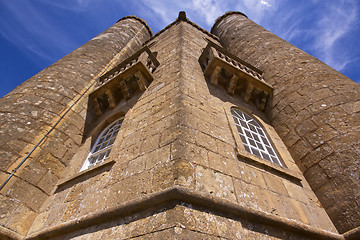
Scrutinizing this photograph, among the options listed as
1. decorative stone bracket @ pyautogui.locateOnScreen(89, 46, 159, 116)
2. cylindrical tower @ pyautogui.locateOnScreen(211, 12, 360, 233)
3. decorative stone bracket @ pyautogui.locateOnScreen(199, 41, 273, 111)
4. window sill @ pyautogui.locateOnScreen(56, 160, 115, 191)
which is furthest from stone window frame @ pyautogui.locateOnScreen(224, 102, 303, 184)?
decorative stone bracket @ pyautogui.locateOnScreen(89, 46, 159, 116)

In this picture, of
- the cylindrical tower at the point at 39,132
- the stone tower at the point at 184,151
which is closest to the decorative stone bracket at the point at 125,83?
the stone tower at the point at 184,151

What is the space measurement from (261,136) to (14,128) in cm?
558

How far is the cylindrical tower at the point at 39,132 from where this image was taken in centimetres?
351

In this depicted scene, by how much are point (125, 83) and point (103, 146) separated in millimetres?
1893

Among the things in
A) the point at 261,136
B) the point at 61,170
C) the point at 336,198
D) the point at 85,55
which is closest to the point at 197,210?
the point at 336,198

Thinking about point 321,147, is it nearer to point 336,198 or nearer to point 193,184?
point 336,198

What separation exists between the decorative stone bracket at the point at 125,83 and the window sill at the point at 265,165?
311 cm

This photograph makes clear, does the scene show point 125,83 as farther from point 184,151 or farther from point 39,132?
point 184,151

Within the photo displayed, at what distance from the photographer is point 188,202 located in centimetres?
215

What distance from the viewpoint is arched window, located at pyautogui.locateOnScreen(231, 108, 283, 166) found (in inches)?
166

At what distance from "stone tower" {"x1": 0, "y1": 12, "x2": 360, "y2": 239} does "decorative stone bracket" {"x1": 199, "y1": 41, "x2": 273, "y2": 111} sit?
37 mm

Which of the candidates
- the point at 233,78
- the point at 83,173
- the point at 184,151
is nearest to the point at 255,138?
the point at 233,78

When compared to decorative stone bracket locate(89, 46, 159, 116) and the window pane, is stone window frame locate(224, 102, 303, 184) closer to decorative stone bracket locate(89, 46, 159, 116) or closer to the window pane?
decorative stone bracket locate(89, 46, 159, 116)

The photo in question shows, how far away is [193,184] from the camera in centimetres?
237
